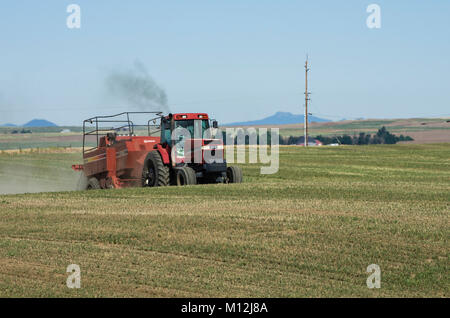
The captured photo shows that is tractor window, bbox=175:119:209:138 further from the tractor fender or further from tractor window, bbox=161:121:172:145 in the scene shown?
the tractor fender

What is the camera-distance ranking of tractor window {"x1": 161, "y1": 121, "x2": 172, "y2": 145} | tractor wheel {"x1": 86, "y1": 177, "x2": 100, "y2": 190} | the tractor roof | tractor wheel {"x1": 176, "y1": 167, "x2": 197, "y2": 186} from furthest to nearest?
tractor wheel {"x1": 86, "y1": 177, "x2": 100, "y2": 190}, tractor window {"x1": 161, "y1": 121, "x2": 172, "y2": 145}, tractor wheel {"x1": 176, "y1": 167, "x2": 197, "y2": 186}, the tractor roof

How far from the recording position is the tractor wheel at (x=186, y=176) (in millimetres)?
24703

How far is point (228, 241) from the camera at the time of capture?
44.8ft

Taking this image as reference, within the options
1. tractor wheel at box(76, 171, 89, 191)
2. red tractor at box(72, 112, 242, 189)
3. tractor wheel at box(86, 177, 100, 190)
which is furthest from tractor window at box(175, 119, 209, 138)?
tractor wheel at box(76, 171, 89, 191)

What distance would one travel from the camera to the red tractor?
24.7m

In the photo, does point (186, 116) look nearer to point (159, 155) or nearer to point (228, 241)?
point (159, 155)

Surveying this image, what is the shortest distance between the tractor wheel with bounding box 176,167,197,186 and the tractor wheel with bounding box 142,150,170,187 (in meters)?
0.45

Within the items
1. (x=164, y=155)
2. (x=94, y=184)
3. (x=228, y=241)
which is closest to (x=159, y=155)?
(x=164, y=155)

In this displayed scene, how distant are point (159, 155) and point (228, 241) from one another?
1177cm

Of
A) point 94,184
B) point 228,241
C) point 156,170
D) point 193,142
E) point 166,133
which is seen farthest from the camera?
point 94,184

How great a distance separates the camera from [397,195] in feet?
73.6

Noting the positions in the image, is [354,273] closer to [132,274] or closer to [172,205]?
[132,274]

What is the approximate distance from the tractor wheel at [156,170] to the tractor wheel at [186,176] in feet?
1.49
